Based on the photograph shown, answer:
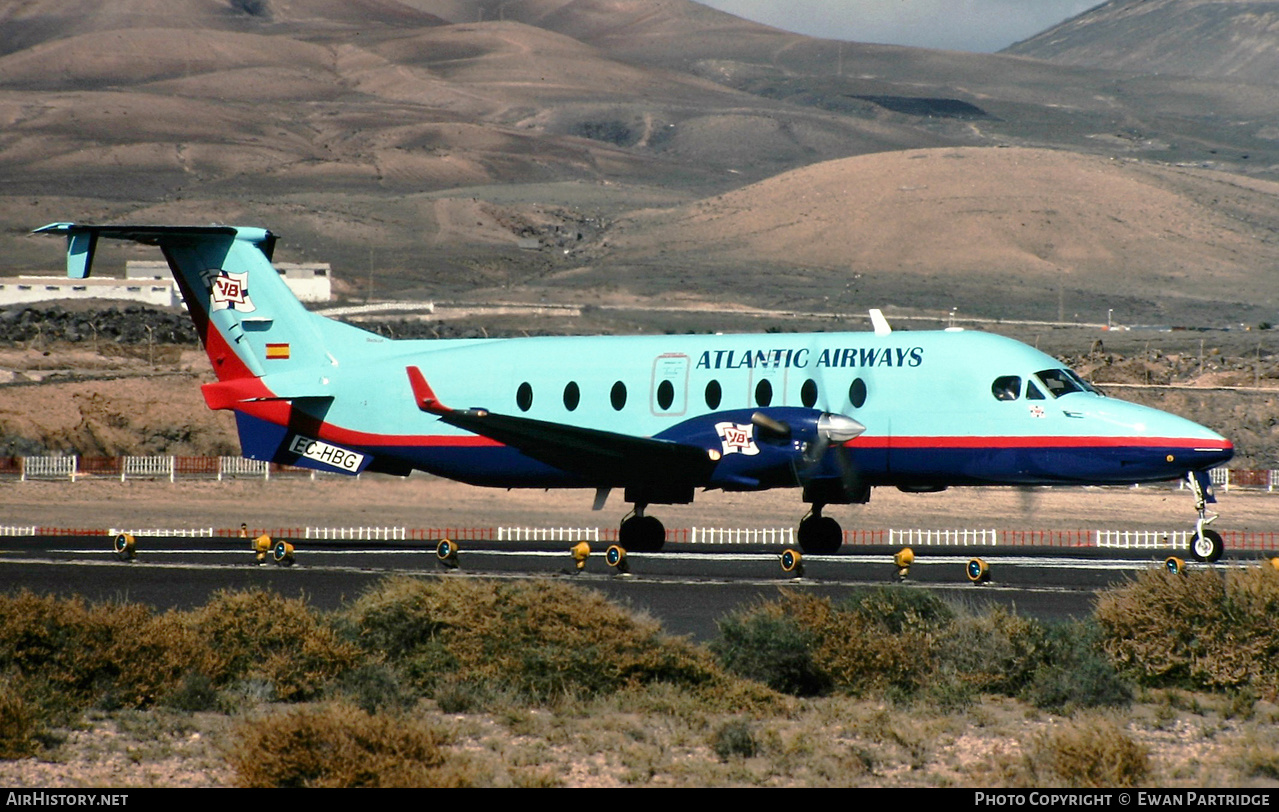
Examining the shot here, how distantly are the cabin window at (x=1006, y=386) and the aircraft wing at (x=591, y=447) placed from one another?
5.56m

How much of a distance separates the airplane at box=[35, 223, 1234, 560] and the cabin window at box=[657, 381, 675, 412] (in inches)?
1.0

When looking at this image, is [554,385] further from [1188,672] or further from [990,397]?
[1188,672]

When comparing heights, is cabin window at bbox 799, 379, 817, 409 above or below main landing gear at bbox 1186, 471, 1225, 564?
above

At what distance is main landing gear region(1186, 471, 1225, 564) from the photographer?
29391mm

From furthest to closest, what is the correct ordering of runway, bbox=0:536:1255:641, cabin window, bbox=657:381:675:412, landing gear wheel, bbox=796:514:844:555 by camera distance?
landing gear wheel, bbox=796:514:844:555, cabin window, bbox=657:381:675:412, runway, bbox=0:536:1255:641

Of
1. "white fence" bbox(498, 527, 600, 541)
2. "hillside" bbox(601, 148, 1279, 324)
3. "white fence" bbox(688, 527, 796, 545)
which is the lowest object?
"white fence" bbox(498, 527, 600, 541)

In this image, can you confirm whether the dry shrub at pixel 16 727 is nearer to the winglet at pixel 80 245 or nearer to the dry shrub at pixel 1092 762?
the dry shrub at pixel 1092 762

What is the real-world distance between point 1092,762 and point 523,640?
7778 mm

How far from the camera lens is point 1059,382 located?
96.1 feet

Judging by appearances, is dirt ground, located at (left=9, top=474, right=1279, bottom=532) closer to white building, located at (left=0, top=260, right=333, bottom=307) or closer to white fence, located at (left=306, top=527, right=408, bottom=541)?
white fence, located at (left=306, top=527, right=408, bottom=541)

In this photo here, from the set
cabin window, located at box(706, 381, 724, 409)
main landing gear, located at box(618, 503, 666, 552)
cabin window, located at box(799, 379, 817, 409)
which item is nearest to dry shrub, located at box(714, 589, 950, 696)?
cabin window, located at box(799, 379, 817, 409)

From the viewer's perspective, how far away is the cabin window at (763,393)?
3016cm

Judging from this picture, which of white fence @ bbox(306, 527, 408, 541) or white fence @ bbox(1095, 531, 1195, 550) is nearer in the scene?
white fence @ bbox(1095, 531, 1195, 550)

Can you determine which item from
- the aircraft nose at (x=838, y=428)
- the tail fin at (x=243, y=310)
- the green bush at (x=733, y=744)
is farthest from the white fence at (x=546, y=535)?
the green bush at (x=733, y=744)
